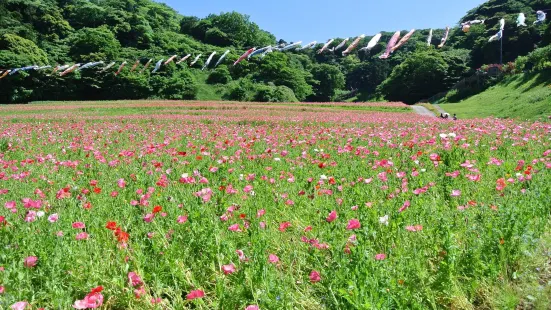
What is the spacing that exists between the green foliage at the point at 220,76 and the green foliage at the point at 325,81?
89.2 ft

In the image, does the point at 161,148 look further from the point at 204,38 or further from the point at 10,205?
the point at 204,38

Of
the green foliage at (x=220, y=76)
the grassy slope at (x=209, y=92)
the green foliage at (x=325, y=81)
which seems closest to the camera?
the grassy slope at (x=209, y=92)

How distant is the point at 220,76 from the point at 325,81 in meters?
30.1

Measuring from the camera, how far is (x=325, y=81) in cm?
7894

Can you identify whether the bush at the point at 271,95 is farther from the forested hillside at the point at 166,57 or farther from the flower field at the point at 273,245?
the flower field at the point at 273,245

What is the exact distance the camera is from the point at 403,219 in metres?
2.61

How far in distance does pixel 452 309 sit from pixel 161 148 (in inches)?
224

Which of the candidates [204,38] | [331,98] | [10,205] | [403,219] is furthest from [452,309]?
[204,38]

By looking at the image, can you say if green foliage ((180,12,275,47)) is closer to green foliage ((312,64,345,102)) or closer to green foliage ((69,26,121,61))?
green foliage ((312,64,345,102))

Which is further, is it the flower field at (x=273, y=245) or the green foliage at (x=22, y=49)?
the green foliage at (x=22, y=49)

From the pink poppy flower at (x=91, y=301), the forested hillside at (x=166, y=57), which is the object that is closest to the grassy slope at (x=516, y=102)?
the forested hillside at (x=166, y=57)

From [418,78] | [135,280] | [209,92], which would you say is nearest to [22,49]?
[209,92]

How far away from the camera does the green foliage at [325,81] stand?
78.9 m

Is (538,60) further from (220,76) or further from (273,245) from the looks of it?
(273,245)
